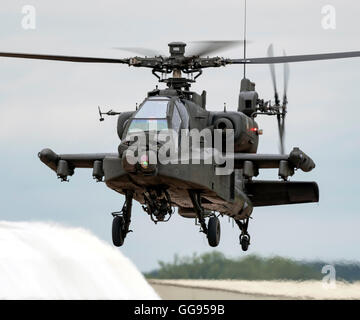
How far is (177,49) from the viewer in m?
38.7

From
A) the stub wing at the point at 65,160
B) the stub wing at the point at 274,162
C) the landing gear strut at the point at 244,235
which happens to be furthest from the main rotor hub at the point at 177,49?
the landing gear strut at the point at 244,235

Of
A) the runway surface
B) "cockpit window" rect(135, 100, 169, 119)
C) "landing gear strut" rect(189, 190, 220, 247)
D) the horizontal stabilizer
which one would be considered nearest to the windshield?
"cockpit window" rect(135, 100, 169, 119)

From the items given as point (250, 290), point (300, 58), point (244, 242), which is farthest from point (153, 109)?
point (244, 242)

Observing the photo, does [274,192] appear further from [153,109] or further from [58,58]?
[58,58]

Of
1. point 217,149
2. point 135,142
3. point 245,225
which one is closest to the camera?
point 135,142

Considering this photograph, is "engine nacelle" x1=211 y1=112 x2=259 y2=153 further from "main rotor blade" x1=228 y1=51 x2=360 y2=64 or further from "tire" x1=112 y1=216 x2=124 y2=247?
"tire" x1=112 y1=216 x2=124 y2=247

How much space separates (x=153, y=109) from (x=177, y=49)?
77.3 inches

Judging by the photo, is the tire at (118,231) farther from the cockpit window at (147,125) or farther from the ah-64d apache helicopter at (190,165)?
the cockpit window at (147,125)

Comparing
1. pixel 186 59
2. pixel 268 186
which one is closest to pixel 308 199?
pixel 268 186

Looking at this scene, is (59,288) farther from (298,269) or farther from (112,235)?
(298,269)

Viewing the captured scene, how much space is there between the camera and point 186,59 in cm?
3844

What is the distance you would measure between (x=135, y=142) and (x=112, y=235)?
2.45m

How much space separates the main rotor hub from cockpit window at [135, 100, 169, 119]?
5.11 ft

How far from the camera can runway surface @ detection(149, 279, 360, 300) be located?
39.5 meters
